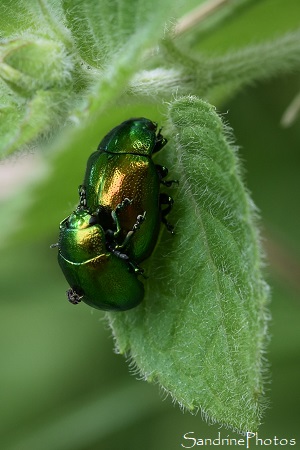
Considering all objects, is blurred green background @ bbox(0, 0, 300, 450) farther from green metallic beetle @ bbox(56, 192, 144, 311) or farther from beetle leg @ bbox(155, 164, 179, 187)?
beetle leg @ bbox(155, 164, 179, 187)

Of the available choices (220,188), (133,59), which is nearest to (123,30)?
(133,59)

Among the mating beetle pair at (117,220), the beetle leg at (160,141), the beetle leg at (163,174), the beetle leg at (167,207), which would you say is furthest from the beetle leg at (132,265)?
the beetle leg at (160,141)

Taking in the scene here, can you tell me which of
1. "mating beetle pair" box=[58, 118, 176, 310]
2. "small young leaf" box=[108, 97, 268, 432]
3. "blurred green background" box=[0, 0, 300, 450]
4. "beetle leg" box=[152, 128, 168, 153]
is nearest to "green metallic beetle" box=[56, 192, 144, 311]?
"mating beetle pair" box=[58, 118, 176, 310]

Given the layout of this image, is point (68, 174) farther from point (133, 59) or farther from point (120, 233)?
point (133, 59)

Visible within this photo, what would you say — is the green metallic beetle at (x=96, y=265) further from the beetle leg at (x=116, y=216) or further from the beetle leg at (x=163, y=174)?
the beetle leg at (x=163, y=174)

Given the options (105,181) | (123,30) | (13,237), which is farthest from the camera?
(13,237)

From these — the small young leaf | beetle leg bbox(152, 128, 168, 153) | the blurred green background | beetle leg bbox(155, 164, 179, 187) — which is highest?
beetle leg bbox(152, 128, 168, 153)
